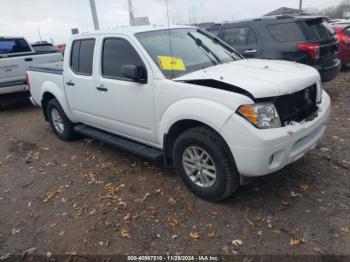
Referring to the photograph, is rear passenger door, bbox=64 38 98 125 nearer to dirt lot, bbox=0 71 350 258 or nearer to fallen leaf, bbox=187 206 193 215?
dirt lot, bbox=0 71 350 258

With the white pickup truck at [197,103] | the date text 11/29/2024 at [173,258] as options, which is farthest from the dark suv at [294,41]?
the date text 11/29/2024 at [173,258]

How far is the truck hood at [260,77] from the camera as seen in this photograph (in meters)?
3.02

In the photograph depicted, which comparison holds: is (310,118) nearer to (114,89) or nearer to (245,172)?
(245,172)

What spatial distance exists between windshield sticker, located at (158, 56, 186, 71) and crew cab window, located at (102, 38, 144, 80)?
0.86 feet

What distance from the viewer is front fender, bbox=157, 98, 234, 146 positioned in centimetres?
307

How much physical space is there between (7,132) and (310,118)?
21.3 feet

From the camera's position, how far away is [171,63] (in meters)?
3.79

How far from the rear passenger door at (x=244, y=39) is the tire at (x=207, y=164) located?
362 centimetres

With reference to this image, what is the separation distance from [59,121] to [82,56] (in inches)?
68.3

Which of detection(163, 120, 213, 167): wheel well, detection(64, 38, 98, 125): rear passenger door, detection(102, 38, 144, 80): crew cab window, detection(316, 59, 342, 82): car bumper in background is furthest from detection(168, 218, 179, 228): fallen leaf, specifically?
detection(316, 59, 342, 82): car bumper in background

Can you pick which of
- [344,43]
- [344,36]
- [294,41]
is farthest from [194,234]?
[344,36]

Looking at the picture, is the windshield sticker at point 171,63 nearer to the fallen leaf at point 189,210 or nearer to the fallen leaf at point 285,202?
the fallen leaf at point 189,210

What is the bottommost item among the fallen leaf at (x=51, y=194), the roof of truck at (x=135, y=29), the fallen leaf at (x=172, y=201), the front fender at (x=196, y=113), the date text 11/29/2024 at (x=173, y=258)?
the fallen leaf at (x=51, y=194)

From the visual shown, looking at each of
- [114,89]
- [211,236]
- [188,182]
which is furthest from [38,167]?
[211,236]
